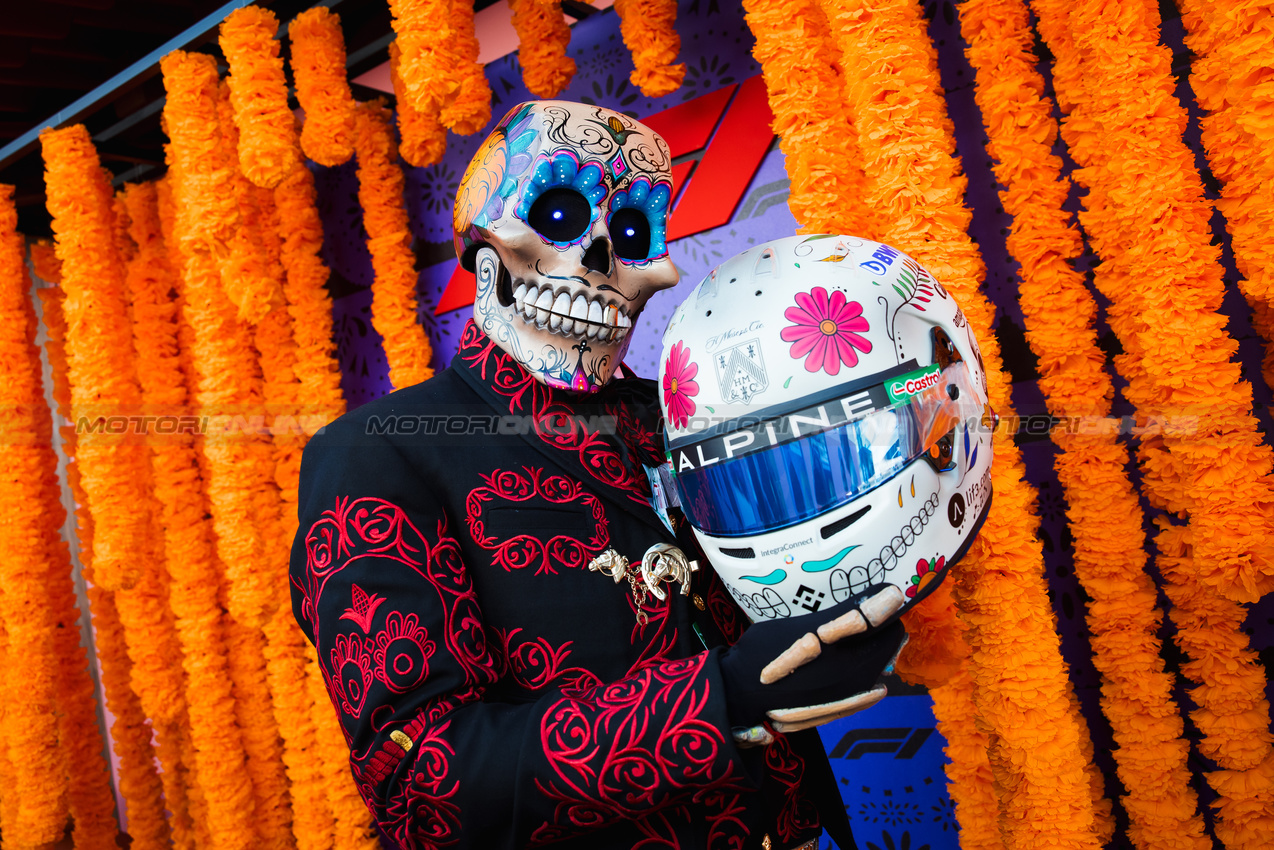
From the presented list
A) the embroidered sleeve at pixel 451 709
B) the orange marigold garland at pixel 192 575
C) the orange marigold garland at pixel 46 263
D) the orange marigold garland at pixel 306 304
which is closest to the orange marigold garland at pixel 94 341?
the orange marigold garland at pixel 192 575

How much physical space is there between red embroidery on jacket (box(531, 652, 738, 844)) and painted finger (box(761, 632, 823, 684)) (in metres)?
0.07

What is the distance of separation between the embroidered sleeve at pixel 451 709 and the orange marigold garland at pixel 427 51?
64cm

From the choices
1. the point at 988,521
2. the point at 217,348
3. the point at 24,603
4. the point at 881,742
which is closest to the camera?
the point at 988,521

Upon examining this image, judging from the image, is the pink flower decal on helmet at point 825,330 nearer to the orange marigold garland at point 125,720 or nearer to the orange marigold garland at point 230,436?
the orange marigold garland at point 230,436

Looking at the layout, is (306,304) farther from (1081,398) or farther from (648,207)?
(1081,398)

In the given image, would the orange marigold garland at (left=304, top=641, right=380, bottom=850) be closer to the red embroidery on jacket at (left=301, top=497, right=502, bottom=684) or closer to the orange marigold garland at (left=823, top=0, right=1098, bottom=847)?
the red embroidery on jacket at (left=301, top=497, right=502, bottom=684)

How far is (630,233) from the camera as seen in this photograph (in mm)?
1025

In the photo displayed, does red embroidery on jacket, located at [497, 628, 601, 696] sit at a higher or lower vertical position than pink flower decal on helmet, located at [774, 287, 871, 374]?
lower

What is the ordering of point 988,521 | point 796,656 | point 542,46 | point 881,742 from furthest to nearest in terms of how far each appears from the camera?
1. point 881,742
2. point 542,46
3. point 988,521
4. point 796,656

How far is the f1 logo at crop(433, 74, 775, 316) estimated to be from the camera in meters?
1.74

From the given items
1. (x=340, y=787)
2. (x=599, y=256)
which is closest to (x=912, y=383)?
(x=599, y=256)

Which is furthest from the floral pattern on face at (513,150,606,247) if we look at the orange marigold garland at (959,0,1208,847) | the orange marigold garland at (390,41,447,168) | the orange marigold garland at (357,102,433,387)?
the orange marigold garland at (357,102,433,387)

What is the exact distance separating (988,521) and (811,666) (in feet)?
1.90

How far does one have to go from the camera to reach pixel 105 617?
240 centimetres
